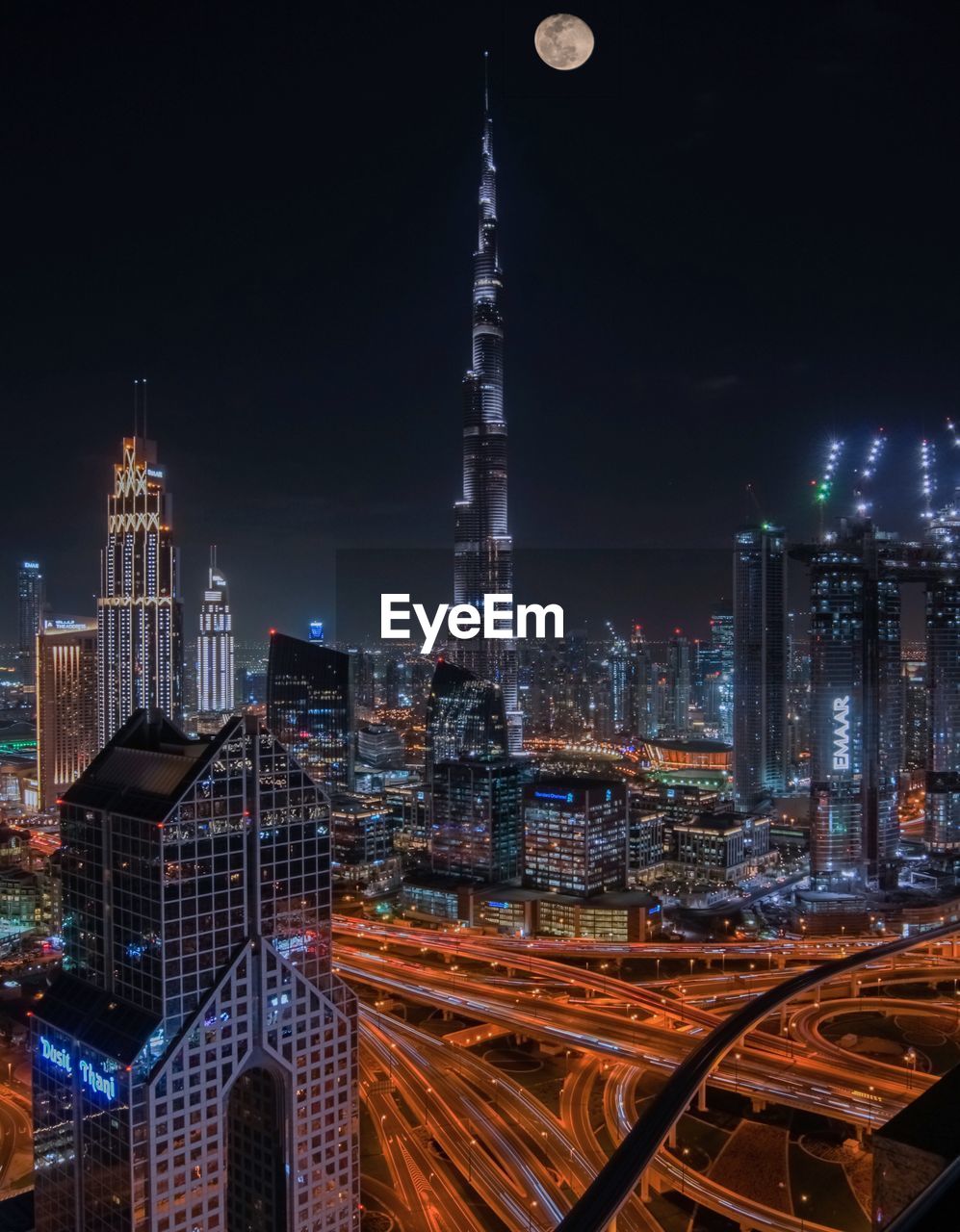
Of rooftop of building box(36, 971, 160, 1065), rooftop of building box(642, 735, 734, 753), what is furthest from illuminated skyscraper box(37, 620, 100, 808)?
rooftop of building box(36, 971, 160, 1065)

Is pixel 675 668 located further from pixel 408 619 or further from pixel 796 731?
pixel 408 619

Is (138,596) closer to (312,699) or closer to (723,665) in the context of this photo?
(312,699)

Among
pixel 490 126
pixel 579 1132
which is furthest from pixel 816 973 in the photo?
pixel 490 126

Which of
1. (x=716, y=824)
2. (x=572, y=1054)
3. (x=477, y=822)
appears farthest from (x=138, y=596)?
(x=572, y=1054)

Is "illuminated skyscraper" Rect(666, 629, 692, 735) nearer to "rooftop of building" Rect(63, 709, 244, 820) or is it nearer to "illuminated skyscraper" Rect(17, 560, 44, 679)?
"illuminated skyscraper" Rect(17, 560, 44, 679)

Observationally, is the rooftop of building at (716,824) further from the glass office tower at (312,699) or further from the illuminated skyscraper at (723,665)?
the illuminated skyscraper at (723,665)
